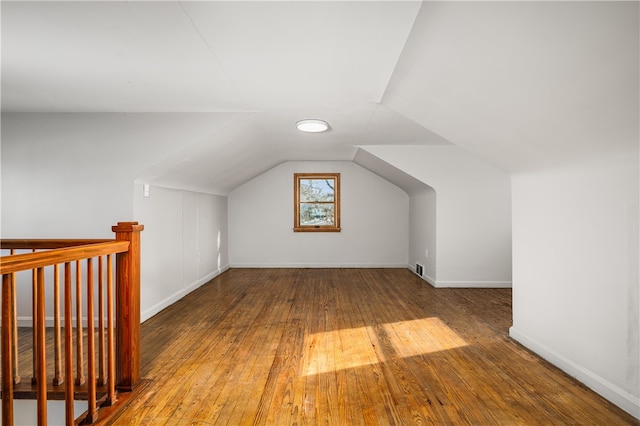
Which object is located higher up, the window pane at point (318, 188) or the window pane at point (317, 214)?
the window pane at point (318, 188)

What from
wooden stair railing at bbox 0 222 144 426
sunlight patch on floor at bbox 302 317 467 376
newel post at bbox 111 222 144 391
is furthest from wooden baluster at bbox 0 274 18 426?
sunlight patch on floor at bbox 302 317 467 376

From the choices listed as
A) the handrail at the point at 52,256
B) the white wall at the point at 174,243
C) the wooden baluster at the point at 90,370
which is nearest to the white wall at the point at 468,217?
the white wall at the point at 174,243

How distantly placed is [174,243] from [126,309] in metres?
2.42

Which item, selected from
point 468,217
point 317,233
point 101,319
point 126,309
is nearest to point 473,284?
point 468,217

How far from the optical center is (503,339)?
3354mm

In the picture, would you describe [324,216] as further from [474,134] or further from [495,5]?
[495,5]

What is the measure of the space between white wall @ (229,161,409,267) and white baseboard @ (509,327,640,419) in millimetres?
4482

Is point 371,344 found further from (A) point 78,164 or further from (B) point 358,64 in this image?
(A) point 78,164

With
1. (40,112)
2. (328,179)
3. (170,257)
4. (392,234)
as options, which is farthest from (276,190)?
(40,112)

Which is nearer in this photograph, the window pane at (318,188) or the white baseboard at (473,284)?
the white baseboard at (473,284)

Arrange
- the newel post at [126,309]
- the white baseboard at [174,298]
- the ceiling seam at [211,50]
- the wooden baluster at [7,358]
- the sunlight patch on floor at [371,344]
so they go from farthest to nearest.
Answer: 1. the white baseboard at [174,298]
2. the sunlight patch on floor at [371,344]
3. the newel post at [126,309]
4. the ceiling seam at [211,50]
5. the wooden baluster at [7,358]

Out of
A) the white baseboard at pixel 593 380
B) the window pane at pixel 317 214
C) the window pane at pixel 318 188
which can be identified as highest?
the window pane at pixel 318 188

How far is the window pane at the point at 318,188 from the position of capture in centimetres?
760

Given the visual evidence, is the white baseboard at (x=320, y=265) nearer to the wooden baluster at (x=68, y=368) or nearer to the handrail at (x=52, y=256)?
the handrail at (x=52, y=256)
